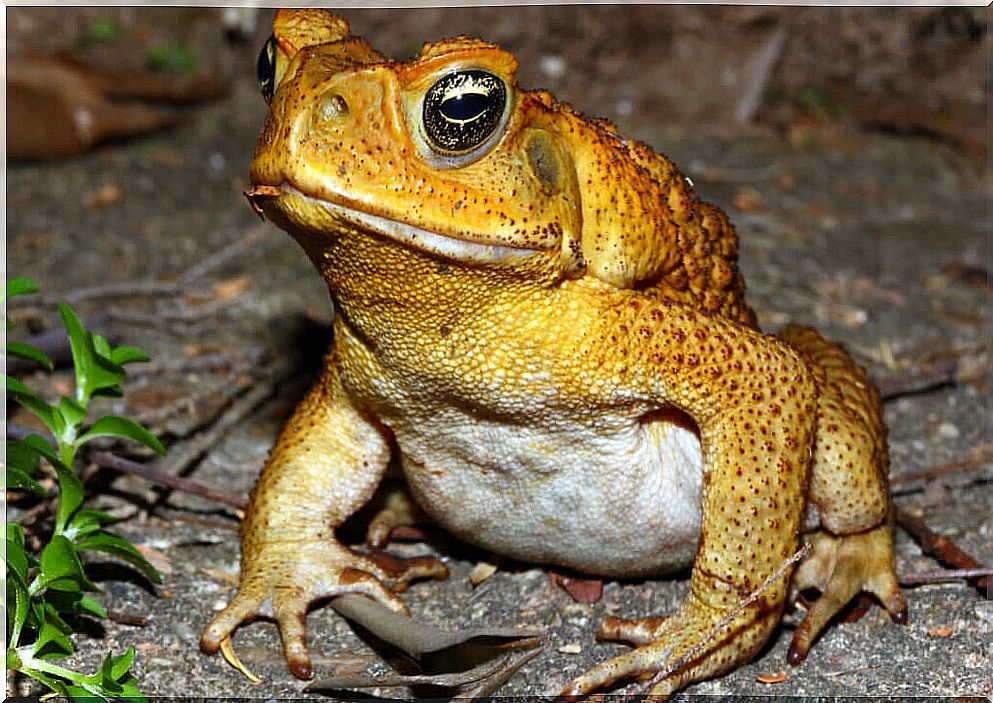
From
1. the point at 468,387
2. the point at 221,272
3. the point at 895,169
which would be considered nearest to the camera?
the point at 468,387

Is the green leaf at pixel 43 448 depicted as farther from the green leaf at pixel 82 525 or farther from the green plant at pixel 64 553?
the green leaf at pixel 82 525

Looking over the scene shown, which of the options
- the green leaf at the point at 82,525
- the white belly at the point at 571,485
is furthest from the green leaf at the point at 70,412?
the white belly at the point at 571,485

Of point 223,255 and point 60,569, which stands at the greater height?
point 223,255

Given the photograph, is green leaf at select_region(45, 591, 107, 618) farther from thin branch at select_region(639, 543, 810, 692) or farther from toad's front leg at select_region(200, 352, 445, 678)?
thin branch at select_region(639, 543, 810, 692)

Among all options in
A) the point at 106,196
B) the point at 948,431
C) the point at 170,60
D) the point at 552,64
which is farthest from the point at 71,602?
the point at 552,64

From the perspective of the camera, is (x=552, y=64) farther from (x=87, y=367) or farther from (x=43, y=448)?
(x=43, y=448)

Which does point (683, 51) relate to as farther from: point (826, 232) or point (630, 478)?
point (630, 478)

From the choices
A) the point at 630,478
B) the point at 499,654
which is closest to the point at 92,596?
the point at 499,654
